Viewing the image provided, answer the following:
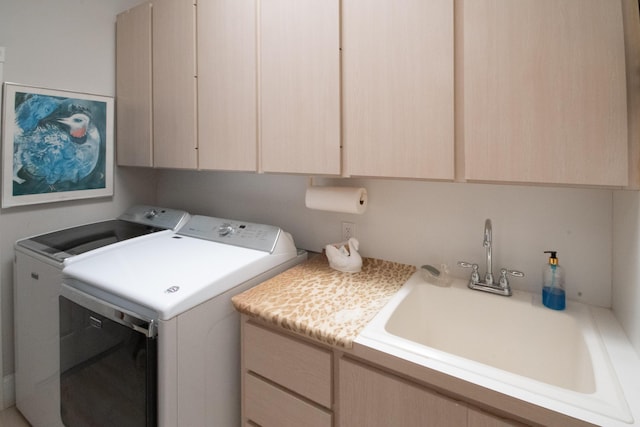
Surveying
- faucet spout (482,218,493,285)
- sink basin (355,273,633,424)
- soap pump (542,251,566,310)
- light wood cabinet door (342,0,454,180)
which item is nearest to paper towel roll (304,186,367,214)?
light wood cabinet door (342,0,454,180)

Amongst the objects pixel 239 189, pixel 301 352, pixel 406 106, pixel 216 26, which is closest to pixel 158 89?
pixel 216 26

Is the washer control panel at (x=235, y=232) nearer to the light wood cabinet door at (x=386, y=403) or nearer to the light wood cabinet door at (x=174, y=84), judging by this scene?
the light wood cabinet door at (x=174, y=84)

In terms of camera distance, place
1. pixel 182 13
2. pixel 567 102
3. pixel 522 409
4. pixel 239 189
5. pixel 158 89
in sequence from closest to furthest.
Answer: pixel 522 409
pixel 567 102
pixel 182 13
pixel 158 89
pixel 239 189

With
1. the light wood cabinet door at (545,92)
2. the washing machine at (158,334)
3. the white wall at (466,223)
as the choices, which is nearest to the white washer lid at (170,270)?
the washing machine at (158,334)

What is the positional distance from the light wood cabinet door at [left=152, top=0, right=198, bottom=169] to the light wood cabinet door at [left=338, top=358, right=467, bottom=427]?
1358 mm

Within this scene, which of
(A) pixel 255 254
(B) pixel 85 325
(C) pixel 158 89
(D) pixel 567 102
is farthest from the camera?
(C) pixel 158 89

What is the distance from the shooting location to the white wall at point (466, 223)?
1.15 meters

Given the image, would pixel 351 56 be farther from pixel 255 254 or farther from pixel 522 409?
pixel 522 409

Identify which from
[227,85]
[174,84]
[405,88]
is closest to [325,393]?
[405,88]

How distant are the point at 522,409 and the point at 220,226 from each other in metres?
1.56

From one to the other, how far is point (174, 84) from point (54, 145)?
34.5 inches

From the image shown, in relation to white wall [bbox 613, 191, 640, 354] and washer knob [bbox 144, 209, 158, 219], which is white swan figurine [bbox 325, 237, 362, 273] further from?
washer knob [bbox 144, 209, 158, 219]

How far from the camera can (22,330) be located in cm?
175

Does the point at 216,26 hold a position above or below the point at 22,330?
above
